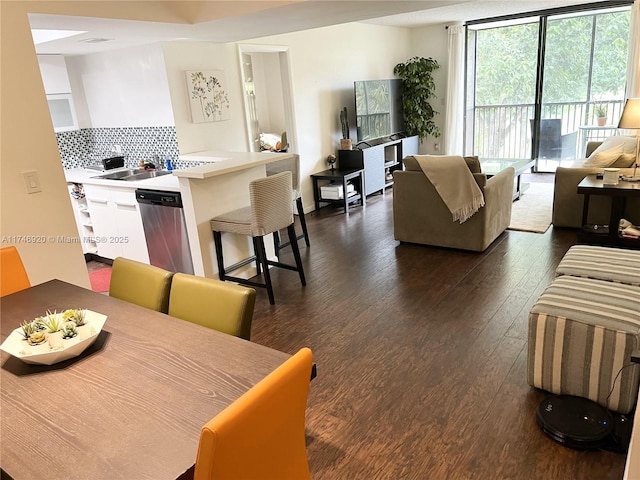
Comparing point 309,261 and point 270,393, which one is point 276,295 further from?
point 270,393

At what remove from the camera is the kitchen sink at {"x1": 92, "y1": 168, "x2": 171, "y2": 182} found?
4.41 metres

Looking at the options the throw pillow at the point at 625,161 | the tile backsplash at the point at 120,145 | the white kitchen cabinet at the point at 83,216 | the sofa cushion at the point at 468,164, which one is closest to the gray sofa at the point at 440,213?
the sofa cushion at the point at 468,164

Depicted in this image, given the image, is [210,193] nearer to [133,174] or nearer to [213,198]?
[213,198]

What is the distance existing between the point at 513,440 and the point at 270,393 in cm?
146

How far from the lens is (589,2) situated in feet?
21.0

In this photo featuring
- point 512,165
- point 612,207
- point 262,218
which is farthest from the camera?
point 512,165

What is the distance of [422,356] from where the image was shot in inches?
106

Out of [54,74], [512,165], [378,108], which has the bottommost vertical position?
[512,165]

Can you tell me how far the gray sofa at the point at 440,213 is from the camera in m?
4.14

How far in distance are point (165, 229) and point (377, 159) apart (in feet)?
11.8

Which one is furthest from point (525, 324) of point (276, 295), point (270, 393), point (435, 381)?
point (270, 393)

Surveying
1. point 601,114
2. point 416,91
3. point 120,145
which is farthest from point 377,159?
point 601,114

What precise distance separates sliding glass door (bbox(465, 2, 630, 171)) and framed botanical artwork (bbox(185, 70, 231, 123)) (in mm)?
4750

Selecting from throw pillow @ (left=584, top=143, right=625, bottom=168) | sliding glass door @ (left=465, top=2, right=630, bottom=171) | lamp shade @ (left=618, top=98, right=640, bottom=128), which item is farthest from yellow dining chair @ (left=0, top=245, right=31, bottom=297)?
sliding glass door @ (left=465, top=2, right=630, bottom=171)
